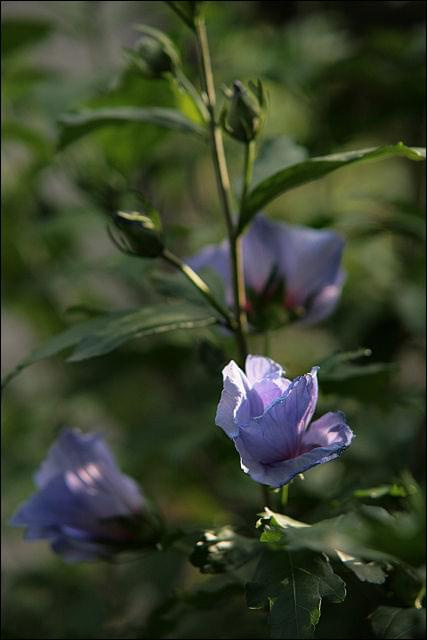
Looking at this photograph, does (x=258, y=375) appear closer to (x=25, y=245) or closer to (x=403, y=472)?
(x=403, y=472)

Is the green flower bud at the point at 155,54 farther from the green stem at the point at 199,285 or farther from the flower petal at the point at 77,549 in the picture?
the flower petal at the point at 77,549

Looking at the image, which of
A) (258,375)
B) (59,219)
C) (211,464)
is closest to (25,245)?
(59,219)

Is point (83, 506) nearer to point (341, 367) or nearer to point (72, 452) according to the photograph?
point (72, 452)

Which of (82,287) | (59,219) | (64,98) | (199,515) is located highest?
(64,98)

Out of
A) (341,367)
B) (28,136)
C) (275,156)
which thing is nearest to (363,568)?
(341,367)

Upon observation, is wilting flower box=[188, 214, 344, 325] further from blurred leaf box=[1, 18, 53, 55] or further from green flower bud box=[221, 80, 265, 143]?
blurred leaf box=[1, 18, 53, 55]

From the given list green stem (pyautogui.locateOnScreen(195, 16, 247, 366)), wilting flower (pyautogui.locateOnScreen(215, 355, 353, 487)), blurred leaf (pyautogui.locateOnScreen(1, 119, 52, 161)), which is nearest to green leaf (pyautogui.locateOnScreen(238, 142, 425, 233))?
green stem (pyautogui.locateOnScreen(195, 16, 247, 366))
